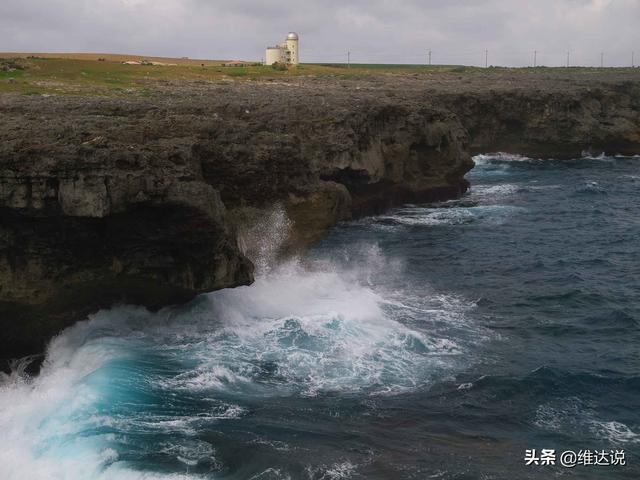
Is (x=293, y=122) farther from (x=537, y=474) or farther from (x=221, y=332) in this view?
(x=537, y=474)

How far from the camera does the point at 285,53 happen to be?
126 metres

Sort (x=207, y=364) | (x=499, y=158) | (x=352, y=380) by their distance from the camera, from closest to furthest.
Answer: (x=352, y=380) < (x=207, y=364) < (x=499, y=158)

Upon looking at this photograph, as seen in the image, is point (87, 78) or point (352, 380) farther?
point (87, 78)

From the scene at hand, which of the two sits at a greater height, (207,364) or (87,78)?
(87,78)

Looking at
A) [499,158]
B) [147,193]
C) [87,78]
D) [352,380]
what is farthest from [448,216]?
[87,78]

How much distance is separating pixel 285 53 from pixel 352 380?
11118 cm

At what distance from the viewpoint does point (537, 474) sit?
55.0 ft

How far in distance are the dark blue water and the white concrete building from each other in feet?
309

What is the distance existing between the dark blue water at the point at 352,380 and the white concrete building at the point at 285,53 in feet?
309

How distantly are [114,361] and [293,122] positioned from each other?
2250 cm

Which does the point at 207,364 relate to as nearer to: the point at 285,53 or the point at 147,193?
the point at 147,193

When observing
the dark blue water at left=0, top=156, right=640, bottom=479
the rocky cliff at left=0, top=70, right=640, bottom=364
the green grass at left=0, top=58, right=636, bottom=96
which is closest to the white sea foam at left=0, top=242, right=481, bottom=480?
the dark blue water at left=0, top=156, right=640, bottom=479

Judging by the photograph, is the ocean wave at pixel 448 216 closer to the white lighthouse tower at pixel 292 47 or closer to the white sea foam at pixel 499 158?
the white sea foam at pixel 499 158

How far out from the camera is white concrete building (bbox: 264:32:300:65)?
4897 inches
